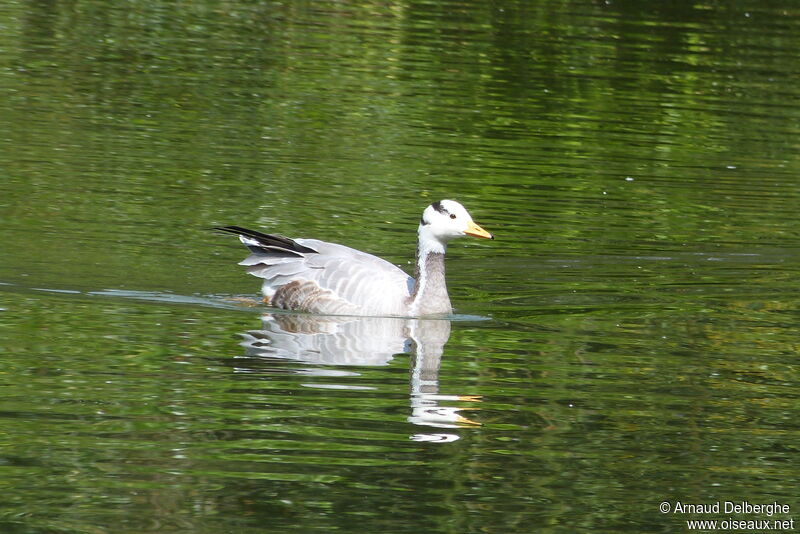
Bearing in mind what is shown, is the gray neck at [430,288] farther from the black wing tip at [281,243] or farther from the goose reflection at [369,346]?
the black wing tip at [281,243]

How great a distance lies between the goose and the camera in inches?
523

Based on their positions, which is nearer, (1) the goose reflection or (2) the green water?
(2) the green water

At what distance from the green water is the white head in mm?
798

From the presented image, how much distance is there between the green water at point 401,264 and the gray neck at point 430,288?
0.23 meters

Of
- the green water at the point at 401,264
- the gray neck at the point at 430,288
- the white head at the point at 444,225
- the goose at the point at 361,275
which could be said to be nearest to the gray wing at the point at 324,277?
the goose at the point at 361,275

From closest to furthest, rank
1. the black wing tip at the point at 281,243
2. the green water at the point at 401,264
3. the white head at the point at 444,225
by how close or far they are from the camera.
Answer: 1. the green water at the point at 401,264
2. the white head at the point at 444,225
3. the black wing tip at the point at 281,243

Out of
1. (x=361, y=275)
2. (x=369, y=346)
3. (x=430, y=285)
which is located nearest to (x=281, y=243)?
(x=361, y=275)

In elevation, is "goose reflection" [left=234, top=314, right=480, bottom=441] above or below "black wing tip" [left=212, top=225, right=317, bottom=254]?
below

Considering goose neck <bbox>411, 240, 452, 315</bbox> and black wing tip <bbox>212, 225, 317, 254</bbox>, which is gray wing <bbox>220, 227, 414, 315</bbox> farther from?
goose neck <bbox>411, 240, 452, 315</bbox>

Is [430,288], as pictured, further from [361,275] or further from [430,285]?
[361,275]

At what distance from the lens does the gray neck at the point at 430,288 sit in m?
13.3

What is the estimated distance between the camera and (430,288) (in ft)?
43.7

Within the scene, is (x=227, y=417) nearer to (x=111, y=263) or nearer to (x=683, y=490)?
(x=683, y=490)

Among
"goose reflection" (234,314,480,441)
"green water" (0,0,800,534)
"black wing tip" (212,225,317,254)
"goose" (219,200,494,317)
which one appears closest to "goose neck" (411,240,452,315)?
"goose" (219,200,494,317)
